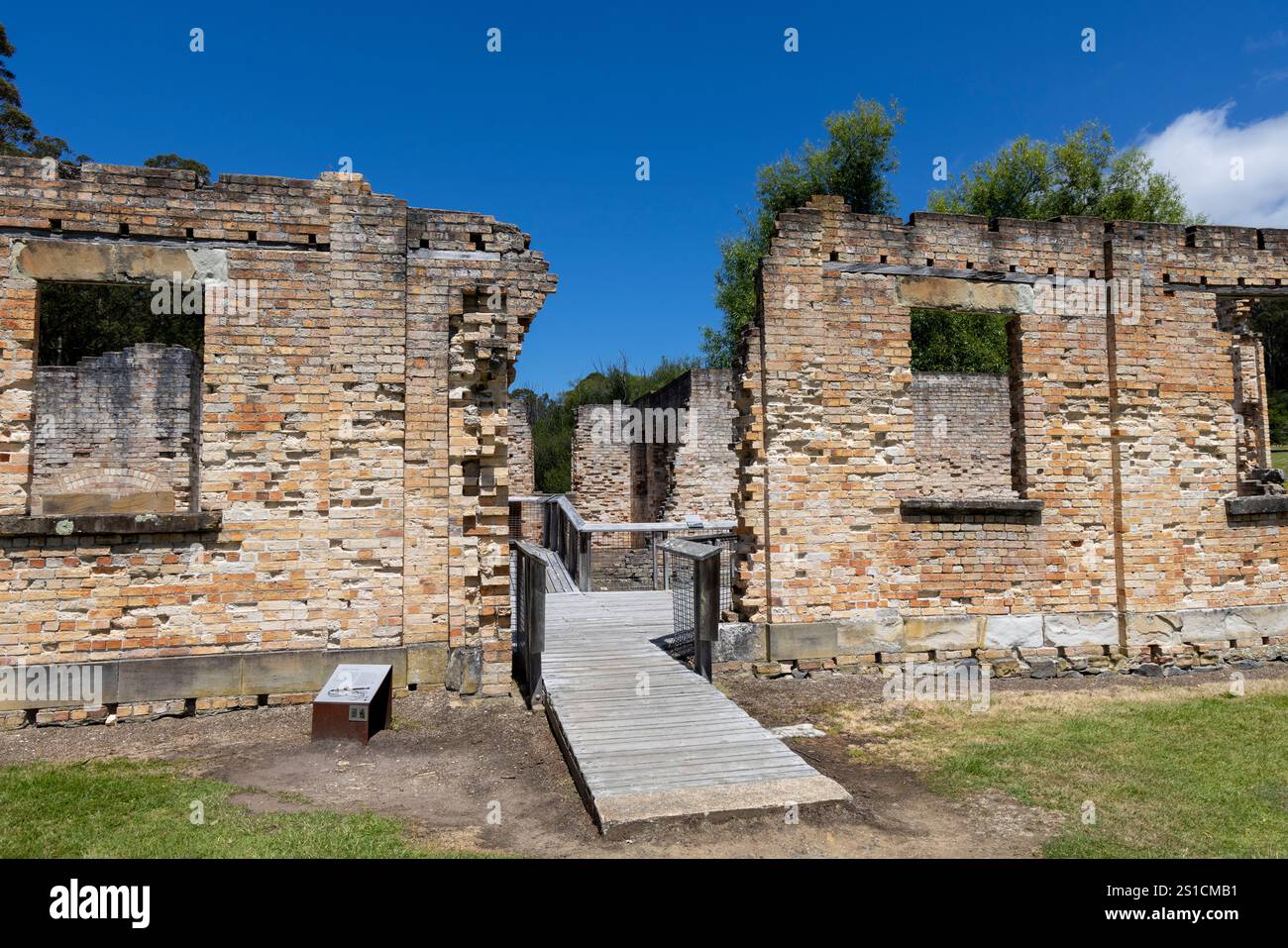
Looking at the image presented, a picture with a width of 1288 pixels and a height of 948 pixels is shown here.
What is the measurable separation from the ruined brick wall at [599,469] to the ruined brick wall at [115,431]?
9.09 meters

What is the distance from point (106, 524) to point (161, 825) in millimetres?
3582

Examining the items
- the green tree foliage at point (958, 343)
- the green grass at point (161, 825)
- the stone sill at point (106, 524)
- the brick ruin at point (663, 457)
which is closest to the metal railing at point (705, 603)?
the green grass at point (161, 825)

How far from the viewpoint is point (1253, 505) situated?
952 cm

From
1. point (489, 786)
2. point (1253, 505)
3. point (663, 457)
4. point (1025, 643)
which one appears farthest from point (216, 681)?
point (663, 457)

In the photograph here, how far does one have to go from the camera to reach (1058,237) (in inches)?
371

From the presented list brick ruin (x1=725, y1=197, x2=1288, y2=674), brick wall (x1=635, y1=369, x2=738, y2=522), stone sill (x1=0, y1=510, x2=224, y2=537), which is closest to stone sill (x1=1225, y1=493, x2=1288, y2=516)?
brick ruin (x1=725, y1=197, x2=1288, y2=674)

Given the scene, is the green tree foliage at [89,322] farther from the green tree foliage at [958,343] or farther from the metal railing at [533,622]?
the green tree foliage at [958,343]

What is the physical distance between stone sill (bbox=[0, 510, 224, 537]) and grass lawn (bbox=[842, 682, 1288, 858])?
6.23m

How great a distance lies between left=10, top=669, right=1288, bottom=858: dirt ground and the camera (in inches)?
176

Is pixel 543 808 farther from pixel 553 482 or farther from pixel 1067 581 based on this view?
pixel 553 482

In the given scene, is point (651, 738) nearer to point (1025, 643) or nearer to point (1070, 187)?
point (1025, 643)

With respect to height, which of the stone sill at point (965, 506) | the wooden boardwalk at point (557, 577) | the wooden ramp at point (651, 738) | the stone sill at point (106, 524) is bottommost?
the wooden ramp at point (651, 738)

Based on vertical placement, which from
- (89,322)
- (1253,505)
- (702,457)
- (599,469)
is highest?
(89,322)

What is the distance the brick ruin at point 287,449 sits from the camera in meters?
7.00
